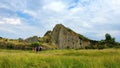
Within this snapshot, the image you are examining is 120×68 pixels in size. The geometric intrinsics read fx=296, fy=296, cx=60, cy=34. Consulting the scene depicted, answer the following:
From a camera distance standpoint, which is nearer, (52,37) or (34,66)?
(34,66)

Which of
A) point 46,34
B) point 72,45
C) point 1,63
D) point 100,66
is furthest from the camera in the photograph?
point 46,34

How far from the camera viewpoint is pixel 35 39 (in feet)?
268

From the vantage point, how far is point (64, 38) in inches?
3253

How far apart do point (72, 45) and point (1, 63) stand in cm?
6929

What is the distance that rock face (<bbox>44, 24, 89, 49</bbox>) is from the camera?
265 feet

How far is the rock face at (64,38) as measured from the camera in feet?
265

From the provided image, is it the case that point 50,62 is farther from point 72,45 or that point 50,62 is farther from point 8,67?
point 72,45

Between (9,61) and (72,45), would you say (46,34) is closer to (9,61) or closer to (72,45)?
(72,45)

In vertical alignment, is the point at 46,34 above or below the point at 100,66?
above

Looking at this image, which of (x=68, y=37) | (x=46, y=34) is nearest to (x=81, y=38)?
(x=68, y=37)

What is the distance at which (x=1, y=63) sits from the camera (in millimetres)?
11219

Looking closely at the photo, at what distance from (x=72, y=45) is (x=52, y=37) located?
6.43m

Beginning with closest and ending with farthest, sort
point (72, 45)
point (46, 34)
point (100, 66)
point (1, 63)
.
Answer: point (100, 66), point (1, 63), point (72, 45), point (46, 34)

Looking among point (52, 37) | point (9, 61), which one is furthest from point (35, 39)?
point (9, 61)
